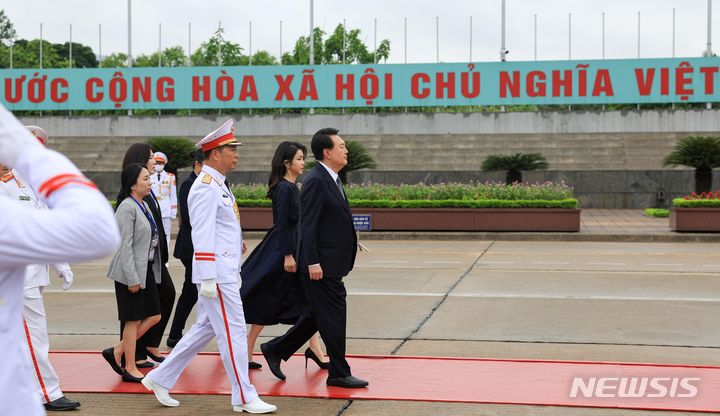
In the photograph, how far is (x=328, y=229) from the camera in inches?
271

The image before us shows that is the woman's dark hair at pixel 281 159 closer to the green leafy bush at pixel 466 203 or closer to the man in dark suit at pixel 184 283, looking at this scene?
the man in dark suit at pixel 184 283

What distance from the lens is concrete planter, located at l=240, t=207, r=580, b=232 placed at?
827 inches

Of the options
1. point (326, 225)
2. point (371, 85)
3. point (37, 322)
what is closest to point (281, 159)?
point (326, 225)

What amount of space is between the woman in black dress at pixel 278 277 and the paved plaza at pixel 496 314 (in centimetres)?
101

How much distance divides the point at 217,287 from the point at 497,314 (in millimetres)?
4692

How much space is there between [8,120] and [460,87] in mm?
35352

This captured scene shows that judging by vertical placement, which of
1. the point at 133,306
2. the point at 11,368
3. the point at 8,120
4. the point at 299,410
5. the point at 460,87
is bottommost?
the point at 299,410

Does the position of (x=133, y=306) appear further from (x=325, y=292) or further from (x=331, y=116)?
(x=331, y=116)

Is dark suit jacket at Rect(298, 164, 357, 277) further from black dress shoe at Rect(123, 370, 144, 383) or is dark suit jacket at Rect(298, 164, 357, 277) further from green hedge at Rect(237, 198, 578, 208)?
green hedge at Rect(237, 198, 578, 208)

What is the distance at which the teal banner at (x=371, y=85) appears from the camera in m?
35.8

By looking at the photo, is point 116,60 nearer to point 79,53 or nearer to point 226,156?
point 79,53

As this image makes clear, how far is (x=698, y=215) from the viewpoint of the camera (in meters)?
20.4

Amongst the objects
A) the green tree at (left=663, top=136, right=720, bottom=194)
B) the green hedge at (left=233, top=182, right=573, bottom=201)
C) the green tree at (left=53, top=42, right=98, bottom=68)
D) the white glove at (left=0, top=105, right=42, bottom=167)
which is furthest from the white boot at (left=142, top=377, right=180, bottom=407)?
the green tree at (left=53, top=42, right=98, bottom=68)

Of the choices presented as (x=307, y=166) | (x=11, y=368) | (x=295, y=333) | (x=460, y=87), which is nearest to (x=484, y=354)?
(x=295, y=333)
